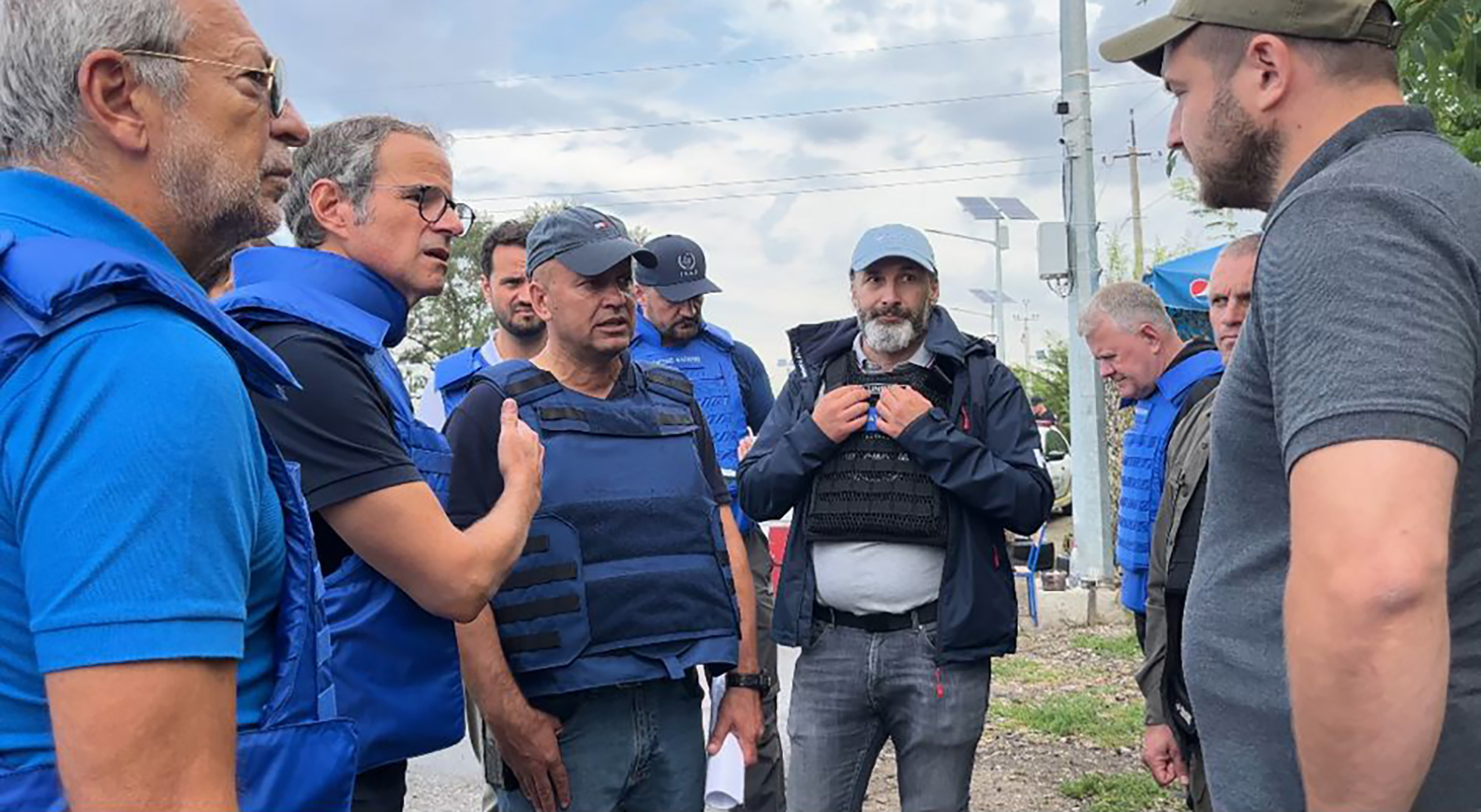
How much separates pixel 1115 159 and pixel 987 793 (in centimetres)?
4039

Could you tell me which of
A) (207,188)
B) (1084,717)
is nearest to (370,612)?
(207,188)

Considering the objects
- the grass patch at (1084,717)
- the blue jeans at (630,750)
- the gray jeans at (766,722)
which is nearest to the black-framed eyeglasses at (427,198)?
the blue jeans at (630,750)

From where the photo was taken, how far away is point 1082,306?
413 inches

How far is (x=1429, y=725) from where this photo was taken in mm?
1498

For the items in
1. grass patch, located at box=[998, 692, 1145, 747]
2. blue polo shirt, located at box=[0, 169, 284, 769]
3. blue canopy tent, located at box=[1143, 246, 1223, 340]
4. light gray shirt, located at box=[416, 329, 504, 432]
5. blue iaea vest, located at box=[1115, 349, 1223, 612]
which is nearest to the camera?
blue polo shirt, located at box=[0, 169, 284, 769]

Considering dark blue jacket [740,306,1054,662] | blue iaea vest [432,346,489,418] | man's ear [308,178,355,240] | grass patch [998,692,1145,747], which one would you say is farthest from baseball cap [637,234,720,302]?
grass patch [998,692,1145,747]

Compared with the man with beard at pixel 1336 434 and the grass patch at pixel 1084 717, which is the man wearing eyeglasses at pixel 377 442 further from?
the grass patch at pixel 1084 717

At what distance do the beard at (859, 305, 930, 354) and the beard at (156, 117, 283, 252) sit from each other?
2730 mm

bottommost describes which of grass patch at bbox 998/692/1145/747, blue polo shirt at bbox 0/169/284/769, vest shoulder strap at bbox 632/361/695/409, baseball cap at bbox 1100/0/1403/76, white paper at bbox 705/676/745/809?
grass patch at bbox 998/692/1145/747

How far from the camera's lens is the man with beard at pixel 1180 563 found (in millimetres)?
3666

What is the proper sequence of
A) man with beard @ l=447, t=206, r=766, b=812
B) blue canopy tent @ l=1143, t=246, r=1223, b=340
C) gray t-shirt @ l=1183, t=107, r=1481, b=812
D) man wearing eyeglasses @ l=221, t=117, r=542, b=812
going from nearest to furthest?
gray t-shirt @ l=1183, t=107, r=1481, b=812 → man wearing eyeglasses @ l=221, t=117, r=542, b=812 → man with beard @ l=447, t=206, r=766, b=812 → blue canopy tent @ l=1143, t=246, r=1223, b=340

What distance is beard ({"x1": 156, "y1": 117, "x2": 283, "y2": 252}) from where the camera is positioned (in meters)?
1.45

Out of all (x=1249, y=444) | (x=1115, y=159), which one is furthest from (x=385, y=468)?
(x=1115, y=159)

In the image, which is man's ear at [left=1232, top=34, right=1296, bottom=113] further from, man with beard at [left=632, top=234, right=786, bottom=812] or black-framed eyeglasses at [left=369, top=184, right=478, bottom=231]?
man with beard at [left=632, top=234, right=786, bottom=812]
